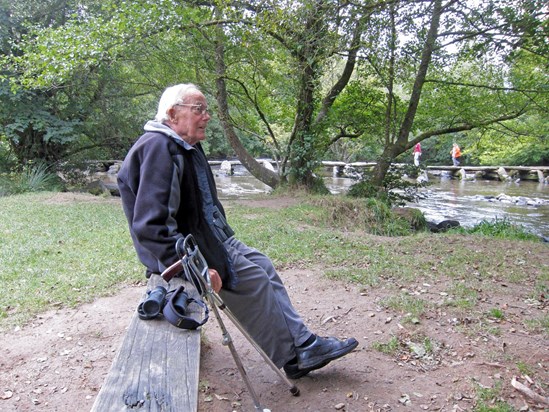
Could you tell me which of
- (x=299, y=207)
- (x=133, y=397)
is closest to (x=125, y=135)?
(x=299, y=207)

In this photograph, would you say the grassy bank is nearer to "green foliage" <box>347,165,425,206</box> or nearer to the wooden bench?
the wooden bench

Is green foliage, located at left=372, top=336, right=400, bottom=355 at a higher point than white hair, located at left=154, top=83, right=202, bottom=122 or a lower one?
lower

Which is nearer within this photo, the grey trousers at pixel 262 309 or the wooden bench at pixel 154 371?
the wooden bench at pixel 154 371

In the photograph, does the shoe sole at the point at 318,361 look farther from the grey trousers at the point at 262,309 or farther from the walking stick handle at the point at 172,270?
the walking stick handle at the point at 172,270

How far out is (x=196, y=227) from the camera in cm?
232

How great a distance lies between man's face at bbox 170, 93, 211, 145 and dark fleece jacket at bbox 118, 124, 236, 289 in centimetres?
11

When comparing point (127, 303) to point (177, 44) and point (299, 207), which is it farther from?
point (177, 44)

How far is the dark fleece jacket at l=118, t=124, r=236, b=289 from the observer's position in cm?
210

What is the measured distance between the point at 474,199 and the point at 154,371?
14852 millimetres

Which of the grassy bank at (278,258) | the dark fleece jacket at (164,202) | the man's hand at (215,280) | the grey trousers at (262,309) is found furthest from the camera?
the grassy bank at (278,258)

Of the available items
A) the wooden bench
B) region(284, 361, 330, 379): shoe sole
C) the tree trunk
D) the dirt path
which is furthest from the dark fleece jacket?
the tree trunk

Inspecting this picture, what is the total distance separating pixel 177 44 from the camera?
383 inches

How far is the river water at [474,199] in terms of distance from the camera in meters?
11.1

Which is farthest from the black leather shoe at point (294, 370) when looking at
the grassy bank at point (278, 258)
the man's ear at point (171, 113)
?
the man's ear at point (171, 113)
